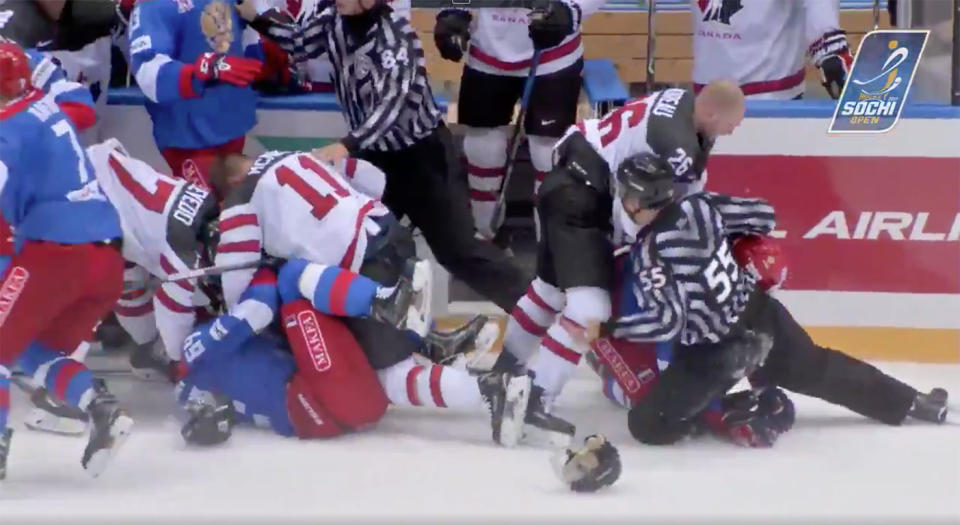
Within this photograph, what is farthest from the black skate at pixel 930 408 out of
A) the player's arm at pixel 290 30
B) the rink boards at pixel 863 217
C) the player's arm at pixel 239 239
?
the player's arm at pixel 290 30

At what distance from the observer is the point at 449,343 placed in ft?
11.6

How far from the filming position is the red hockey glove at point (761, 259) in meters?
3.18

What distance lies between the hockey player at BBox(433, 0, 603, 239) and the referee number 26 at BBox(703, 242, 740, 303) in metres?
0.78

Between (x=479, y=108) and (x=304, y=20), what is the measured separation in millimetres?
530

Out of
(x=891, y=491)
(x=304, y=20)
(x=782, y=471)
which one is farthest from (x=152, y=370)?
(x=891, y=491)

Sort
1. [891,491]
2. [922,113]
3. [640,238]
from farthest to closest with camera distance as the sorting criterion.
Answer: [922,113] → [640,238] → [891,491]

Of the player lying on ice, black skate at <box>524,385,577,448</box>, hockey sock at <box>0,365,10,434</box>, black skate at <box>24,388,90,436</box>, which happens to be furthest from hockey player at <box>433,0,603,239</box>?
hockey sock at <box>0,365,10,434</box>

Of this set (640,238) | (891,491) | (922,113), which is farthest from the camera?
(922,113)

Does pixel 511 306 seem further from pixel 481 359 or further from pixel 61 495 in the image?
pixel 61 495

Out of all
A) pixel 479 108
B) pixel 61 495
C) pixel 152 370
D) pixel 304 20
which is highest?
pixel 304 20

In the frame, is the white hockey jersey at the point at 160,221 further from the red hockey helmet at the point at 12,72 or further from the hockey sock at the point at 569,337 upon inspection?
the hockey sock at the point at 569,337

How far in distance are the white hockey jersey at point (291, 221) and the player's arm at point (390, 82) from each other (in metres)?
0.23

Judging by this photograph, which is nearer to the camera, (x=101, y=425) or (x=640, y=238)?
(x=101, y=425)

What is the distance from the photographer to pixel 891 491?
288 cm
